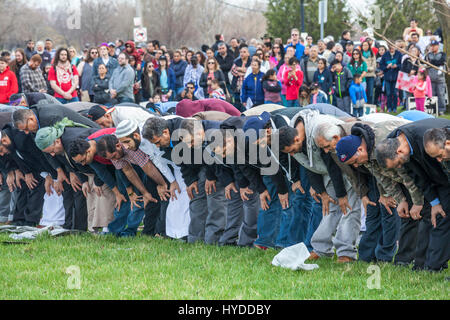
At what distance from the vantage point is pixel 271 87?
17.1 metres

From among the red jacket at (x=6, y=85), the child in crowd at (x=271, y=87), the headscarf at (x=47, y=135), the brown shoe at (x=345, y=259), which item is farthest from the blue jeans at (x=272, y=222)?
the red jacket at (x=6, y=85)

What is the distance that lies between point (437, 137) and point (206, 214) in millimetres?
4004

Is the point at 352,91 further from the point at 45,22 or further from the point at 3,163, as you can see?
the point at 45,22

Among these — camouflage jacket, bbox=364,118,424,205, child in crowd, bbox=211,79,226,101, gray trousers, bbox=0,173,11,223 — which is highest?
child in crowd, bbox=211,79,226,101

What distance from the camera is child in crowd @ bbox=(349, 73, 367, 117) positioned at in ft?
60.7

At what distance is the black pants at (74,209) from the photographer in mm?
10906

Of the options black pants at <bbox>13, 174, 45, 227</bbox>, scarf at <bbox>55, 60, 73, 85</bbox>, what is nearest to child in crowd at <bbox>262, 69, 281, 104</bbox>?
scarf at <bbox>55, 60, 73, 85</bbox>

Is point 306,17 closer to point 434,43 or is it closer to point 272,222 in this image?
point 434,43

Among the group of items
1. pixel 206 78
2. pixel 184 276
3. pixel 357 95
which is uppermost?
pixel 206 78

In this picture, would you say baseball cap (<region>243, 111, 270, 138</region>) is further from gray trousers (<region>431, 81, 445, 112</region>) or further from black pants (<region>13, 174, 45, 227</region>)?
gray trousers (<region>431, 81, 445, 112</region>)

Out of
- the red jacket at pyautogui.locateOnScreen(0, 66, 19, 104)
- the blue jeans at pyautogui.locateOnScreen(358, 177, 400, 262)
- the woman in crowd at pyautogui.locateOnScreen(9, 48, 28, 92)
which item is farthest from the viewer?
the woman in crowd at pyautogui.locateOnScreen(9, 48, 28, 92)

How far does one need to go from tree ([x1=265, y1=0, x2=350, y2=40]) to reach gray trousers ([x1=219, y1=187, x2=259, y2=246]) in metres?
31.1

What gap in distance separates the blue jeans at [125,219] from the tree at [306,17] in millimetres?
30494

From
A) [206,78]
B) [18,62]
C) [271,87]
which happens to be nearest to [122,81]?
[206,78]
